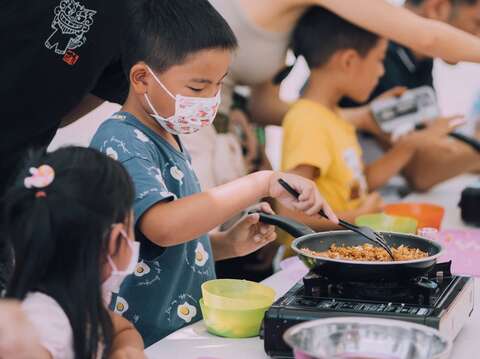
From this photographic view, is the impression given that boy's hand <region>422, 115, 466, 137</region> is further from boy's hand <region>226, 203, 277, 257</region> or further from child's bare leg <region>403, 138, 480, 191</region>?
boy's hand <region>226, 203, 277, 257</region>

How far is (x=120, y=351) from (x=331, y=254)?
16.7 inches

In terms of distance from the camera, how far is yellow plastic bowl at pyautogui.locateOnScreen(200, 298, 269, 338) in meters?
1.29

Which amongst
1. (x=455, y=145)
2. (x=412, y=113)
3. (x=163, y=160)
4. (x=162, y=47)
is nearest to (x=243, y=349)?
(x=163, y=160)

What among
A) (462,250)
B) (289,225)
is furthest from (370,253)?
(462,250)

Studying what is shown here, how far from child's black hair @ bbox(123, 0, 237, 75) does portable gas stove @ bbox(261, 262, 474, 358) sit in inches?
19.8

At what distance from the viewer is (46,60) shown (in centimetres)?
165

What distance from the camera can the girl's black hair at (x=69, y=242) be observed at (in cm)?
105

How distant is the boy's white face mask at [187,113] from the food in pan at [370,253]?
1.14ft

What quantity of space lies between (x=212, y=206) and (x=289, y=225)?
166 mm

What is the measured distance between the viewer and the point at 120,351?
3.76 feet

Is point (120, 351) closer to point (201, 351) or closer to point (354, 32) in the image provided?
point (201, 351)

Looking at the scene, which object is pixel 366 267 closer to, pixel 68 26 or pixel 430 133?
pixel 68 26

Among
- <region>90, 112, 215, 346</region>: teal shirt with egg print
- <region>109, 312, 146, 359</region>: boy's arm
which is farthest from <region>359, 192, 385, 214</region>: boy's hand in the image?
<region>109, 312, 146, 359</region>: boy's arm

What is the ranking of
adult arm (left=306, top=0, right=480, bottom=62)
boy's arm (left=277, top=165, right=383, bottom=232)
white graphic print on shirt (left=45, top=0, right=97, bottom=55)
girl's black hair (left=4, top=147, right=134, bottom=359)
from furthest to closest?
boy's arm (left=277, top=165, right=383, bottom=232) → adult arm (left=306, top=0, right=480, bottom=62) → white graphic print on shirt (left=45, top=0, right=97, bottom=55) → girl's black hair (left=4, top=147, right=134, bottom=359)
